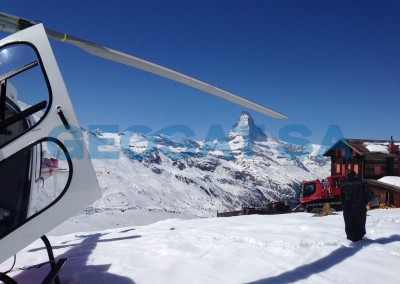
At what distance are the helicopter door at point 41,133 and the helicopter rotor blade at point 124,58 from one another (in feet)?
0.43

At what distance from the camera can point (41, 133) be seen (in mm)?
2352

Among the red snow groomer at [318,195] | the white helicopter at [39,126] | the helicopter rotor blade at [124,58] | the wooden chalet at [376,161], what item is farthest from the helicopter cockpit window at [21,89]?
the wooden chalet at [376,161]

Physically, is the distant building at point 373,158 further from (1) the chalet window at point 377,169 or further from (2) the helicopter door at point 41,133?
(2) the helicopter door at point 41,133

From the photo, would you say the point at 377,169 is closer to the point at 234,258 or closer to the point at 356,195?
the point at 356,195

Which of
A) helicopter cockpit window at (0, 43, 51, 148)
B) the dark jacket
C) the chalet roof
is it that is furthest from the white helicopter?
the chalet roof

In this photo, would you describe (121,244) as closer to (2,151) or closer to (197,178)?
(2,151)

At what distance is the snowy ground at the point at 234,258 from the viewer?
4.04 metres

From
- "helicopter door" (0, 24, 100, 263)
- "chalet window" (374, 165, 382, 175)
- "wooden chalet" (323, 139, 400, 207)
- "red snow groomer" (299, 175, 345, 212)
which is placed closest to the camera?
"helicopter door" (0, 24, 100, 263)

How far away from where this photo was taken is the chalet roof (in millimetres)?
28922

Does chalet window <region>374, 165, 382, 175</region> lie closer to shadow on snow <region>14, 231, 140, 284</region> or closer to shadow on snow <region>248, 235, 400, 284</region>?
shadow on snow <region>248, 235, 400, 284</region>

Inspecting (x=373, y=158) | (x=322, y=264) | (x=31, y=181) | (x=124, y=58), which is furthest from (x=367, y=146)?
(x=31, y=181)

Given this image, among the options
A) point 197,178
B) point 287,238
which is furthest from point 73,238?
point 197,178

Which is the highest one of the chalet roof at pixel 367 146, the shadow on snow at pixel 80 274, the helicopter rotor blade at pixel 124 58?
the chalet roof at pixel 367 146

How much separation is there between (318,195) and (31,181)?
1708cm
